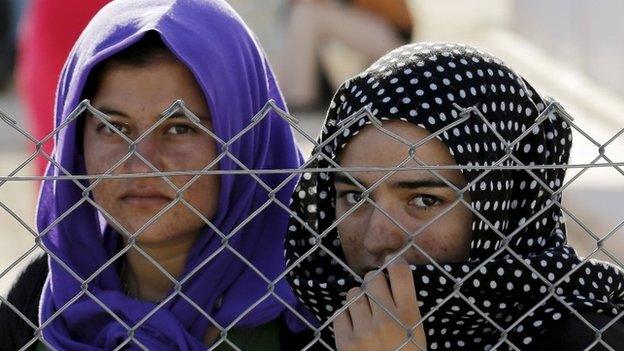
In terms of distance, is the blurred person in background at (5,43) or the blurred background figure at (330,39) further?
the blurred person in background at (5,43)

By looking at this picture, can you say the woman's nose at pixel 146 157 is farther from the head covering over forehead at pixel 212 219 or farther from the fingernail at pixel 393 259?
the fingernail at pixel 393 259

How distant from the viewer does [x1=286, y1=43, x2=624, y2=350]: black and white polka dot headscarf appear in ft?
8.79

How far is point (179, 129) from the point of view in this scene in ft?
9.79

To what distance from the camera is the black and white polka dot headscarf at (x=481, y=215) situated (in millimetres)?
2680

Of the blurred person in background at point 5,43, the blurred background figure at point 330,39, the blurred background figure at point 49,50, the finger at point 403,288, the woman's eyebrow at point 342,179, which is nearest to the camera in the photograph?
the finger at point 403,288

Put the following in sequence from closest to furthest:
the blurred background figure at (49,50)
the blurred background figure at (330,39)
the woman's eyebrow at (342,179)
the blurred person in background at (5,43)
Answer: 1. the woman's eyebrow at (342,179)
2. the blurred background figure at (49,50)
3. the blurred background figure at (330,39)
4. the blurred person in background at (5,43)

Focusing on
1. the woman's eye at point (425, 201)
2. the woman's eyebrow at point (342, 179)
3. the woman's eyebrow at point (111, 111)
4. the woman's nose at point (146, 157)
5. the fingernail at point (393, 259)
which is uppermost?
the woman's eyebrow at point (111, 111)

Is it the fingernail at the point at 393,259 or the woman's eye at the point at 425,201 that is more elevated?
the woman's eye at the point at 425,201

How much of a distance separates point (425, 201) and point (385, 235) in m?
0.11

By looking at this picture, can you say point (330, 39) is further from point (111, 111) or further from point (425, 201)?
point (425, 201)

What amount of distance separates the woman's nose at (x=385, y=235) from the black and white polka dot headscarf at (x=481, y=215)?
0.27ft

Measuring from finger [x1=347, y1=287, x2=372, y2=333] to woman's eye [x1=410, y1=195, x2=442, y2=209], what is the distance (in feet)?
0.73

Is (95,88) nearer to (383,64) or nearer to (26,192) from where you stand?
(383,64)

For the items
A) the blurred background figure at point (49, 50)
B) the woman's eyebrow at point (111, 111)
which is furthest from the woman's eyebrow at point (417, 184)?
the blurred background figure at point (49, 50)
